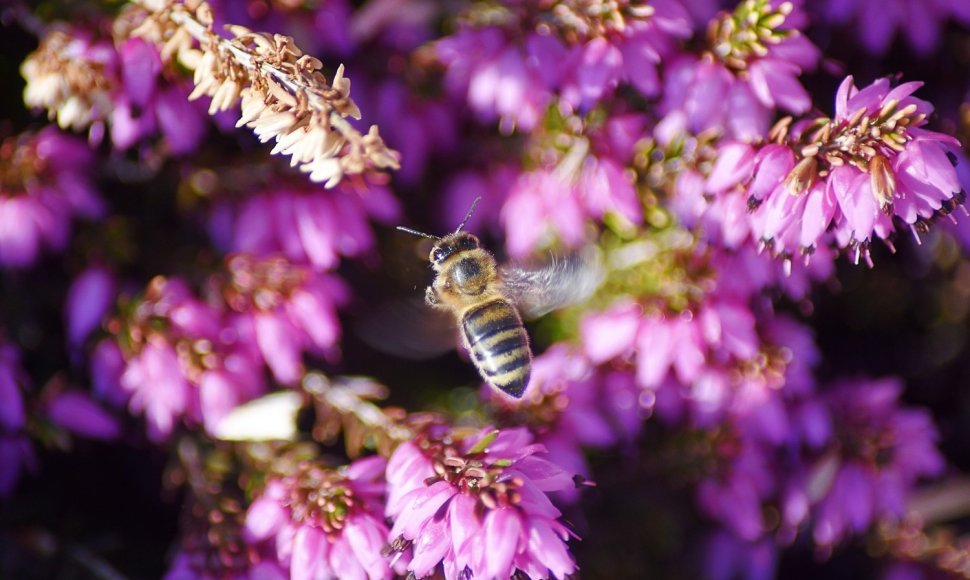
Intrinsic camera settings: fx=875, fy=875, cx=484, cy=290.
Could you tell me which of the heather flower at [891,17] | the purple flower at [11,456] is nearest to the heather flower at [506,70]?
the heather flower at [891,17]

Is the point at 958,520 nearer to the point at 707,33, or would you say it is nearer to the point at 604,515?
the point at 604,515

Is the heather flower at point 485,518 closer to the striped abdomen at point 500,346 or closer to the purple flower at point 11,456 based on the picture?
the striped abdomen at point 500,346

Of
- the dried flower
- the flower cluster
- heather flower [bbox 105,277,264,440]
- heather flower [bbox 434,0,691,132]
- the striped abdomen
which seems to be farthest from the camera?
heather flower [bbox 105,277,264,440]

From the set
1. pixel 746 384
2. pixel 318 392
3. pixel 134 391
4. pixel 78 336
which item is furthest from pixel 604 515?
pixel 78 336

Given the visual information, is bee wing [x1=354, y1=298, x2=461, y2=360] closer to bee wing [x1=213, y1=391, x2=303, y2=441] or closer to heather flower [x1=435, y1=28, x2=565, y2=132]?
bee wing [x1=213, y1=391, x2=303, y2=441]

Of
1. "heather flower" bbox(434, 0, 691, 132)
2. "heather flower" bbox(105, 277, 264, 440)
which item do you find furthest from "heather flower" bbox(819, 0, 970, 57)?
"heather flower" bbox(105, 277, 264, 440)
